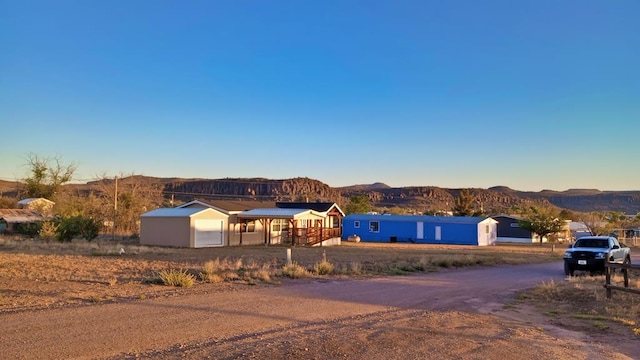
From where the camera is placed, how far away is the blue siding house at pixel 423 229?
50500 mm

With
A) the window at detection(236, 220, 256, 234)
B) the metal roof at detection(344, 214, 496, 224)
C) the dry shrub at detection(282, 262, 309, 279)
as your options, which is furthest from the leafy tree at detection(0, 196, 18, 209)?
the dry shrub at detection(282, 262, 309, 279)

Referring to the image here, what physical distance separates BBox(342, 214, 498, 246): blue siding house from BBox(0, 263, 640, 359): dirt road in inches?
1516

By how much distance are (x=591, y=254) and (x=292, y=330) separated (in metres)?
15.8

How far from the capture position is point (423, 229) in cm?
5300

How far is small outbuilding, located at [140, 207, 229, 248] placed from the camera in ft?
115

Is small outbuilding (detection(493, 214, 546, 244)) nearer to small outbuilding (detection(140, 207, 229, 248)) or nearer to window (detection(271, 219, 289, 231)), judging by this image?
window (detection(271, 219, 289, 231))

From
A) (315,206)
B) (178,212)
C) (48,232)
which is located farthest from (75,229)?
(315,206)

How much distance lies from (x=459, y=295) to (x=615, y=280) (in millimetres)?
6924

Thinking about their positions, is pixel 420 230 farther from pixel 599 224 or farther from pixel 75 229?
pixel 75 229

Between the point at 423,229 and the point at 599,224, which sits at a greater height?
the point at 599,224

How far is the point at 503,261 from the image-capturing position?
27078mm

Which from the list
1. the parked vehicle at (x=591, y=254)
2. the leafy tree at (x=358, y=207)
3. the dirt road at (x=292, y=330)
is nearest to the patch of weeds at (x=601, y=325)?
the dirt road at (x=292, y=330)

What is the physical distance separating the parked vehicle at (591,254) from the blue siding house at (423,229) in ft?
92.9

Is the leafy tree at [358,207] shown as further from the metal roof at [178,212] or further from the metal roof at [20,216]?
the metal roof at [20,216]
